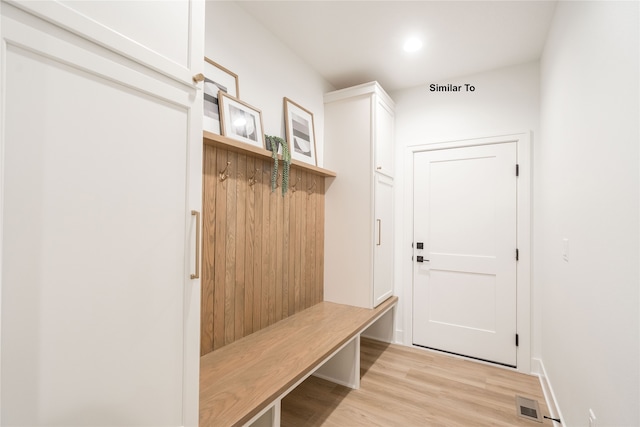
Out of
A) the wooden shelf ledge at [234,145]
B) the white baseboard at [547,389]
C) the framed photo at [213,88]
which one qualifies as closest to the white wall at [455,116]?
the white baseboard at [547,389]

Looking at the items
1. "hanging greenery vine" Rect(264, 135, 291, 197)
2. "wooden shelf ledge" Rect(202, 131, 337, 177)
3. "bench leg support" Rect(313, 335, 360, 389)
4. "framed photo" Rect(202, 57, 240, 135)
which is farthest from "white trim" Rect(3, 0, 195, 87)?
"bench leg support" Rect(313, 335, 360, 389)

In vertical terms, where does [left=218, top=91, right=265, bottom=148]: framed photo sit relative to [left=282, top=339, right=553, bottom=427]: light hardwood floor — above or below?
above

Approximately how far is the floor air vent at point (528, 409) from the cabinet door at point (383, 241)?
1218 millimetres

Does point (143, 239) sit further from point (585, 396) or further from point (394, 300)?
point (394, 300)

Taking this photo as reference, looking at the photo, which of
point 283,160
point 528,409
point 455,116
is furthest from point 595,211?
point 455,116

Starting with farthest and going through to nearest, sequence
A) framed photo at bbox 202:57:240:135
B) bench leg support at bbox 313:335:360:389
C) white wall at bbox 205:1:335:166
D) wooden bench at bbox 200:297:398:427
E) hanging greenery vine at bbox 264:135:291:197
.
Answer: bench leg support at bbox 313:335:360:389
hanging greenery vine at bbox 264:135:291:197
white wall at bbox 205:1:335:166
framed photo at bbox 202:57:240:135
wooden bench at bbox 200:297:398:427

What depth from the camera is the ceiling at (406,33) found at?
2039 mm

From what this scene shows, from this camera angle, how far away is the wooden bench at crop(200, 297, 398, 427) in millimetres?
1332

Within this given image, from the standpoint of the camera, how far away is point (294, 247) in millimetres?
2543

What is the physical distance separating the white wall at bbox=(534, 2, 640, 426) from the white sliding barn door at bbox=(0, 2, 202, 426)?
1.44 meters

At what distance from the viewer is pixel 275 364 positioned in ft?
5.54

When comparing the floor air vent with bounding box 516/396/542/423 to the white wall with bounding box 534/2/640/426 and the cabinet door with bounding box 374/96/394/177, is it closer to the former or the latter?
the white wall with bounding box 534/2/640/426

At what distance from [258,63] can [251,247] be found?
1345mm

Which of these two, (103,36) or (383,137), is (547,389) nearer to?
(383,137)
